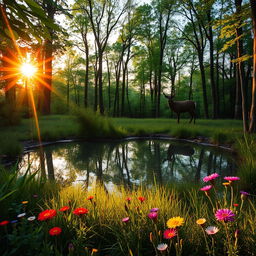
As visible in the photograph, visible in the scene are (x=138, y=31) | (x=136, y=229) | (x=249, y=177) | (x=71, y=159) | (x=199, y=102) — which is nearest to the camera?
(x=136, y=229)

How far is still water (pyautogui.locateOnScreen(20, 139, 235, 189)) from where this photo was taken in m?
4.18

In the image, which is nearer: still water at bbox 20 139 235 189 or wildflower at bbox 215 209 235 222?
wildflower at bbox 215 209 235 222

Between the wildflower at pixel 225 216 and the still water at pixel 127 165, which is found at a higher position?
the wildflower at pixel 225 216

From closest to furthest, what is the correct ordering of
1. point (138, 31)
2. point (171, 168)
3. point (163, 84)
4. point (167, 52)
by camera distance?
point (171, 168) → point (138, 31) → point (167, 52) → point (163, 84)

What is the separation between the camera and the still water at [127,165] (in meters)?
4.18

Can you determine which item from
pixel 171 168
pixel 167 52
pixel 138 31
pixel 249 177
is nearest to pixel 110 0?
pixel 138 31

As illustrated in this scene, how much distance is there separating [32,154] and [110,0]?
18203 mm

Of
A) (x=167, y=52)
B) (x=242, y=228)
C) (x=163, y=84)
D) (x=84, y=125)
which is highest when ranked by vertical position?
(x=167, y=52)

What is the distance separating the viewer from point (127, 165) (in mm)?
5320

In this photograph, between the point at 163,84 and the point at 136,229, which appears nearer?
the point at 136,229

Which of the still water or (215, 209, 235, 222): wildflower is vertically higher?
(215, 209, 235, 222): wildflower

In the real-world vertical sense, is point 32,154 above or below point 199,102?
below

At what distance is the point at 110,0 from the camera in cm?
1934

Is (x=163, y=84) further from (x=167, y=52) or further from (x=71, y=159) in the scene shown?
(x=71, y=159)
